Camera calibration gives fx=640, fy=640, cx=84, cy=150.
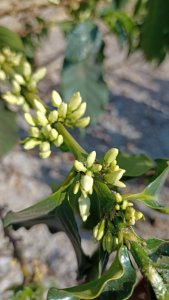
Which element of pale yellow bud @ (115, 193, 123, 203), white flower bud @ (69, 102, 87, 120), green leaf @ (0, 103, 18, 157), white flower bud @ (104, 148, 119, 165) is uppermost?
green leaf @ (0, 103, 18, 157)

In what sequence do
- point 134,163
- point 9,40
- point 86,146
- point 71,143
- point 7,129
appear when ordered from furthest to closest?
point 86,146 → point 7,129 → point 9,40 → point 134,163 → point 71,143

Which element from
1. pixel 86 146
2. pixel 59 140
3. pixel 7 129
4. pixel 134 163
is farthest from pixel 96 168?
pixel 86 146

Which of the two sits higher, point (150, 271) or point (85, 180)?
point (85, 180)

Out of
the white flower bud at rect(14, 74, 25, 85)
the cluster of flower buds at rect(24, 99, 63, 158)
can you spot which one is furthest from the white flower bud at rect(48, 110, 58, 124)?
the white flower bud at rect(14, 74, 25, 85)

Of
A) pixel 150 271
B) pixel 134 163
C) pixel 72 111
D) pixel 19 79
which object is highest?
pixel 19 79

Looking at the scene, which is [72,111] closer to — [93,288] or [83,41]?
[93,288]

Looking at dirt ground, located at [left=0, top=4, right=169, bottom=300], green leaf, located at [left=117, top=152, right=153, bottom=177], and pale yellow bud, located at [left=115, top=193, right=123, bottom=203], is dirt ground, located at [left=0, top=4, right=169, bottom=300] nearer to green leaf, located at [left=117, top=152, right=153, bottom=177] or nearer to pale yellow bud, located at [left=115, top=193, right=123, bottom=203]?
green leaf, located at [left=117, top=152, right=153, bottom=177]

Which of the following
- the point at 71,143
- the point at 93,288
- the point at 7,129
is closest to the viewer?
the point at 93,288
